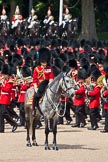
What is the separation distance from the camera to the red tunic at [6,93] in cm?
2182

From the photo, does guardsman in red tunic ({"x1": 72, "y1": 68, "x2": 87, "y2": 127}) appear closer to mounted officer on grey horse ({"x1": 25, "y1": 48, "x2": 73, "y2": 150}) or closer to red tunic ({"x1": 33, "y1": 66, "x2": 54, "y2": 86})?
mounted officer on grey horse ({"x1": 25, "y1": 48, "x2": 73, "y2": 150})

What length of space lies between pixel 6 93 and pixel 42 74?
143 inches

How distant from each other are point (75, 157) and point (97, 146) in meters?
1.87

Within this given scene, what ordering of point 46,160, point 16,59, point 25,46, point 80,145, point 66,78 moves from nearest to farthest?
point 46,160
point 66,78
point 80,145
point 16,59
point 25,46

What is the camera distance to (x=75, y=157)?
17.0m

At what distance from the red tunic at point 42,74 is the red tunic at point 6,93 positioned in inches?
127

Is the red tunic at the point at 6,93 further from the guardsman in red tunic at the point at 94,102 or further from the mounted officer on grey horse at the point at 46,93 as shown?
the mounted officer on grey horse at the point at 46,93

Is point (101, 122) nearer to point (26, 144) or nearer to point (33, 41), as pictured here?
point (26, 144)

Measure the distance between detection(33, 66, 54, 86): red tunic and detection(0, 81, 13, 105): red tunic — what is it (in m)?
3.24

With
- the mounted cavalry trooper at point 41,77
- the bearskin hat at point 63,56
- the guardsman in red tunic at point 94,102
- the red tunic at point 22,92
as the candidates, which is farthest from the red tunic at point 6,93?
the bearskin hat at point 63,56

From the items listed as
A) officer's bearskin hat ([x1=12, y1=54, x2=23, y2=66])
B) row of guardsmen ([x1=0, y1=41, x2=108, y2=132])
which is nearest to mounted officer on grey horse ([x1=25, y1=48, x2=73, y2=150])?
row of guardsmen ([x1=0, y1=41, x2=108, y2=132])

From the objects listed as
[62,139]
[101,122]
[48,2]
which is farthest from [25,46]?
[48,2]

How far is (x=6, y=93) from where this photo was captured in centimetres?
2206

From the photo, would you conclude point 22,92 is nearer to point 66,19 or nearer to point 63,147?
point 63,147
